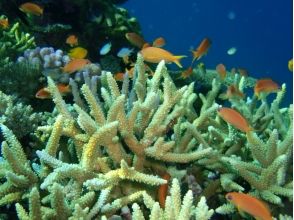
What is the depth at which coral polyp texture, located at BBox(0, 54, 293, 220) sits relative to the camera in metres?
2.66

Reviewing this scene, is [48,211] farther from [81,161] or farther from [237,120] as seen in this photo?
[237,120]

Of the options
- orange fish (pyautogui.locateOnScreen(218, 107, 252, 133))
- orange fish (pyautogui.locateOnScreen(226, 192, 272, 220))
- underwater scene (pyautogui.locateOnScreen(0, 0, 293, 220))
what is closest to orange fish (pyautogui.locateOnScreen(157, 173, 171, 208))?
underwater scene (pyautogui.locateOnScreen(0, 0, 293, 220))

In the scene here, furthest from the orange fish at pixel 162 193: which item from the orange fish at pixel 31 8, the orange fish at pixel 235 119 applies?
the orange fish at pixel 31 8

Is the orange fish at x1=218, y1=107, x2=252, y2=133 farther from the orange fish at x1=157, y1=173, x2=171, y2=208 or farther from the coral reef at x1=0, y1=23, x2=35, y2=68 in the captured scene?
the coral reef at x1=0, y1=23, x2=35, y2=68

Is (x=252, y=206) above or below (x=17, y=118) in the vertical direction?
below

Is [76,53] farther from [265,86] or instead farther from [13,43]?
[265,86]

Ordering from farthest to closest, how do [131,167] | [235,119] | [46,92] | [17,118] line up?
[46,92]
[17,118]
[235,119]
[131,167]

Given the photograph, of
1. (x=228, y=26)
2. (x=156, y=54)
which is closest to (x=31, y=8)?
(x=156, y=54)

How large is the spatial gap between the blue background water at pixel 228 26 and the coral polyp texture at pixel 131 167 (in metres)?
107

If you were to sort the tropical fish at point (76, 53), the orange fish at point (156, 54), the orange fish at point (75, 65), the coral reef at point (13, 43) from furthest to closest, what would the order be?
the tropical fish at point (76, 53) < the coral reef at point (13, 43) < the orange fish at point (75, 65) < the orange fish at point (156, 54)

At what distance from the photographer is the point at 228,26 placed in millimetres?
151125

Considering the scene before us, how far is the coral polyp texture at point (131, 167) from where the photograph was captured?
8.73ft

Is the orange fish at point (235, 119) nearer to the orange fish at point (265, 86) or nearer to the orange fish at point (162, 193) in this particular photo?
the orange fish at point (162, 193)

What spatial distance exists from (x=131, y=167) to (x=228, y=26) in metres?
155
